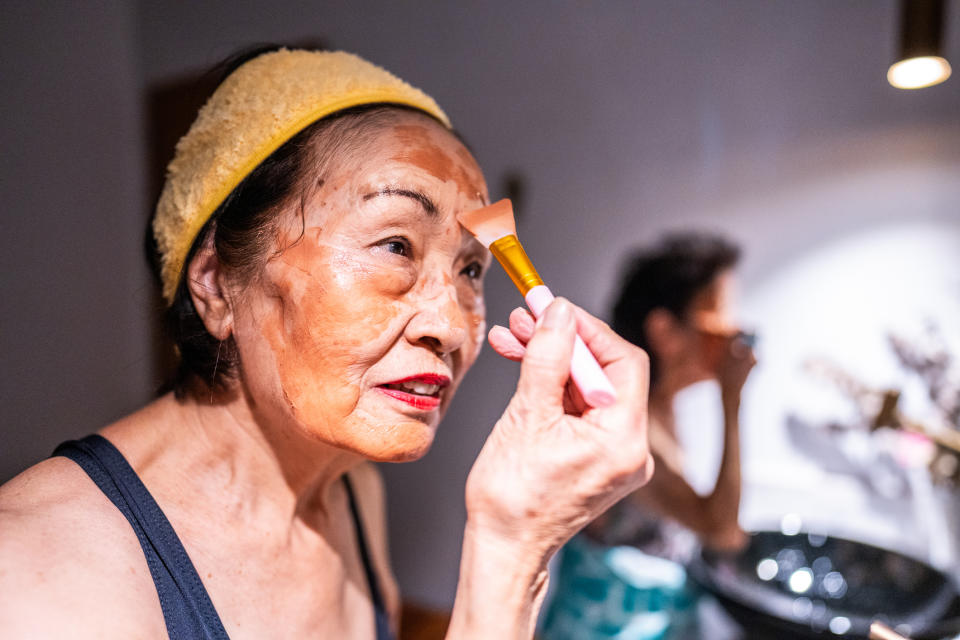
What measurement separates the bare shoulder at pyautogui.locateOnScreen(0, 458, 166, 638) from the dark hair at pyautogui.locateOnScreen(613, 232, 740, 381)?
103 cm

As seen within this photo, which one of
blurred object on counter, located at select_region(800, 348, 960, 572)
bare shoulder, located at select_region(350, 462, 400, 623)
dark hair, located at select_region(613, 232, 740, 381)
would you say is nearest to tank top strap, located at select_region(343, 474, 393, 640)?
bare shoulder, located at select_region(350, 462, 400, 623)

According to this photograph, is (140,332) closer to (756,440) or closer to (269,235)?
(269,235)

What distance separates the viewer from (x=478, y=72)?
136 centimetres

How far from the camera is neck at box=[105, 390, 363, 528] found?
63cm

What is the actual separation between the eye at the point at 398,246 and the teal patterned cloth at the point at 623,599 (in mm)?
953

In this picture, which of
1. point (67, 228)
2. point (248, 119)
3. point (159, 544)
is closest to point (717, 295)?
point (248, 119)

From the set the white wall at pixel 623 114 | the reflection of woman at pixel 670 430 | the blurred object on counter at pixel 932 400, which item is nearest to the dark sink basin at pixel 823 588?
the reflection of woman at pixel 670 430

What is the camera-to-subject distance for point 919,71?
866 millimetres

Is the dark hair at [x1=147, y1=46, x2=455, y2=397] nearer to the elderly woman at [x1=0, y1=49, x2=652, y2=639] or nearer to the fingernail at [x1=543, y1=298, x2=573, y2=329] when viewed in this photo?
the elderly woman at [x1=0, y1=49, x2=652, y2=639]

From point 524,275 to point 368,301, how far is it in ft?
0.50

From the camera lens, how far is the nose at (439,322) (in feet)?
1.82

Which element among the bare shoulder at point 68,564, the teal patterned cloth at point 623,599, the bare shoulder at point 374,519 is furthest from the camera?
the teal patterned cloth at point 623,599

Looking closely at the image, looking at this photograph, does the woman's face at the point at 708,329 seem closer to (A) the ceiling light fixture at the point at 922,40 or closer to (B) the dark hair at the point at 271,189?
(A) the ceiling light fixture at the point at 922,40

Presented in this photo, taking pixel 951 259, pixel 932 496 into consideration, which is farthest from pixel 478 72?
pixel 932 496
